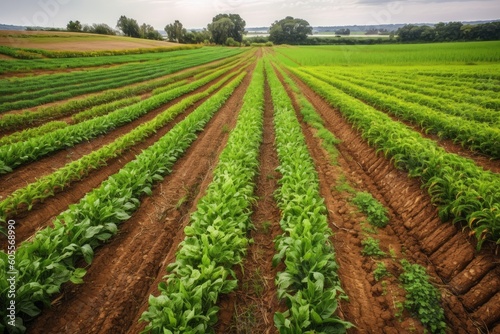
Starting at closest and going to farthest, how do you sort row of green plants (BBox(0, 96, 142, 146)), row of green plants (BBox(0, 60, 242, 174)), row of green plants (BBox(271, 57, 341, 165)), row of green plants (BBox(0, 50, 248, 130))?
row of green plants (BBox(0, 60, 242, 174)) → row of green plants (BBox(271, 57, 341, 165)) → row of green plants (BBox(0, 96, 142, 146)) → row of green plants (BBox(0, 50, 248, 130))

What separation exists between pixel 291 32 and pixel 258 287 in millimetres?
150162

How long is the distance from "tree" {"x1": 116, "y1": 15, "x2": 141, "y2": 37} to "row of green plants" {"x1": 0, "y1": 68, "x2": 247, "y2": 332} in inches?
4495

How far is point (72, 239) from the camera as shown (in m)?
4.20

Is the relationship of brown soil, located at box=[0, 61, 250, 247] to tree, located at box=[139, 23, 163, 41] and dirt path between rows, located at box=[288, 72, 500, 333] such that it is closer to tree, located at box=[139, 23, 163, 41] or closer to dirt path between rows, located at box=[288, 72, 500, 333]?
dirt path between rows, located at box=[288, 72, 500, 333]

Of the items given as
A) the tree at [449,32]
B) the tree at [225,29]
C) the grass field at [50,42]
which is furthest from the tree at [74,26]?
the tree at [449,32]

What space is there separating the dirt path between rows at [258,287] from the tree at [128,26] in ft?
383

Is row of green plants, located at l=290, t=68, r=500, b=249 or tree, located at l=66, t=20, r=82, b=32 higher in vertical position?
tree, located at l=66, t=20, r=82, b=32

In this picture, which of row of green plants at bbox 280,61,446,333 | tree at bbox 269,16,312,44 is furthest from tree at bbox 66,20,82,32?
row of green plants at bbox 280,61,446,333

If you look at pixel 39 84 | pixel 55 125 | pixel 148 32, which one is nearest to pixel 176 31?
pixel 148 32

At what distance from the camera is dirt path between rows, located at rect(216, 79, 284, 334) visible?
345 cm

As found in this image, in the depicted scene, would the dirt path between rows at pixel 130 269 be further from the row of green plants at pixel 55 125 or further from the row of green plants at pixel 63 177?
the row of green plants at pixel 55 125

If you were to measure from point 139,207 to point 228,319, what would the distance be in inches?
144

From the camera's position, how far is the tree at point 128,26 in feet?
315

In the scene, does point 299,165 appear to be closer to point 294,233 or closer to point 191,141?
point 294,233
